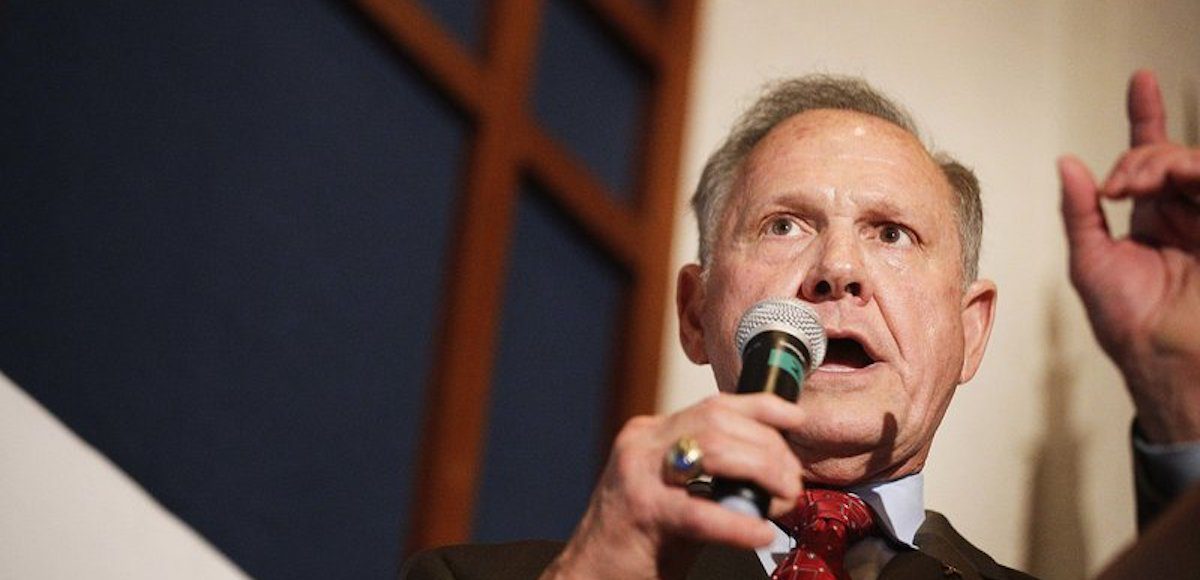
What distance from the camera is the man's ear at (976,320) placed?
1.93m

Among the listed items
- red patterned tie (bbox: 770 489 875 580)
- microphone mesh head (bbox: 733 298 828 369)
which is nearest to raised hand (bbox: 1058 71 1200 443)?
red patterned tie (bbox: 770 489 875 580)

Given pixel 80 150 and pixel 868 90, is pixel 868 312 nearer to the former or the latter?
pixel 868 90

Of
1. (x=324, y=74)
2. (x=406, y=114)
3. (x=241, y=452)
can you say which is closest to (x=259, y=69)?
(x=324, y=74)

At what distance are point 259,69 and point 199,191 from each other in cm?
22

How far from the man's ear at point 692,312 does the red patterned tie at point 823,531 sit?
0.36 meters

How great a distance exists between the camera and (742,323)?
1276 mm

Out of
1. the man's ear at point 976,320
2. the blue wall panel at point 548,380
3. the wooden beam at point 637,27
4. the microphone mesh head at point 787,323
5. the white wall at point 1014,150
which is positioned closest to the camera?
the microphone mesh head at point 787,323

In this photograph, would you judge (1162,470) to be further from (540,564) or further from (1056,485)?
(1056,485)

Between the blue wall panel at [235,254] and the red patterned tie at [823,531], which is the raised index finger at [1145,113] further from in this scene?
the blue wall panel at [235,254]

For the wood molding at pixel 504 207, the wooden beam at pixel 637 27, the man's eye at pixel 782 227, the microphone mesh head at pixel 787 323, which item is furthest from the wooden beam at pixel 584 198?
the microphone mesh head at pixel 787 323

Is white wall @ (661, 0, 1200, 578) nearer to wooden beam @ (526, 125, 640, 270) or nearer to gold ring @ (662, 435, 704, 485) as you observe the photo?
wooden beam @ (526, 125, 640, 270)

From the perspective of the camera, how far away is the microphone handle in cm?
108

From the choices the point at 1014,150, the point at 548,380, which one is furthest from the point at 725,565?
the point at 1014,150

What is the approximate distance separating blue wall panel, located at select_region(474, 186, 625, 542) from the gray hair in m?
0.48
